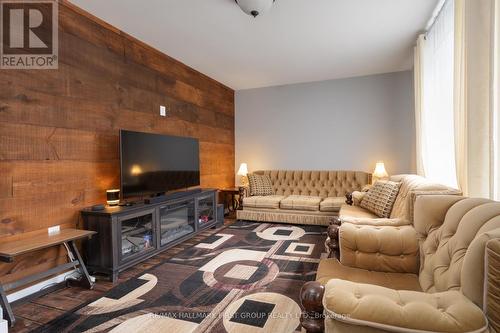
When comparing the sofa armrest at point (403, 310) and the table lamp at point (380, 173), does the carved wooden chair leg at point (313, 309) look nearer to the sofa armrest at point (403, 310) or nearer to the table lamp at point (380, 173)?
the sofa armrest at point (403, 310)

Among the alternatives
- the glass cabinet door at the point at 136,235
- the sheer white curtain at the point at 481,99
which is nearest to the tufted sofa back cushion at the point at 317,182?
the glass cabinet door at the point at 136,235

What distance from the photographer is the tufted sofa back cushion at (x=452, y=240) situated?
42.6 inches

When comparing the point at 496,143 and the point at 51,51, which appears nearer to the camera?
the point at 496,143

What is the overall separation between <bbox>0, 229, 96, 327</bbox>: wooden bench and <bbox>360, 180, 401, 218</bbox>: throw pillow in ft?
9.53

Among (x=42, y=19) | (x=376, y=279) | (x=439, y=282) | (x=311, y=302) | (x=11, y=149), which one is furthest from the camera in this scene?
(x=42, y=19)

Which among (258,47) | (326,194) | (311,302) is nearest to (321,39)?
(258,47)

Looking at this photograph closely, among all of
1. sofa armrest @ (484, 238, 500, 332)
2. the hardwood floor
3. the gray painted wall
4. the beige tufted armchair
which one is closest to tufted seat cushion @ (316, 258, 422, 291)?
the beige tufted armchair

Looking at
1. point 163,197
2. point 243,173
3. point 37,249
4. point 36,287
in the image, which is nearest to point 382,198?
point 163,197

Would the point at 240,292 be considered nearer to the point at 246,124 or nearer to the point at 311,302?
the point at 311,302

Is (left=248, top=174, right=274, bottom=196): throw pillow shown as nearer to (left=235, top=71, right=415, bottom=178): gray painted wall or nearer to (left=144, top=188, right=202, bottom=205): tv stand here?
(left=235, top=71, right=415, bottom=178): gray painted wall

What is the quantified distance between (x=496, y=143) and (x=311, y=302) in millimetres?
1476

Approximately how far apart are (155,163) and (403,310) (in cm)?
292

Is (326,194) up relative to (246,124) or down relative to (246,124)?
down

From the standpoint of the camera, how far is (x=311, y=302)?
3.43ft
